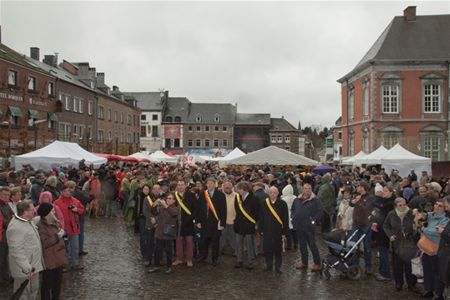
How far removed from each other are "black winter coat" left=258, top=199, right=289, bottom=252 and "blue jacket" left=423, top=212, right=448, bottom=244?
120 inches

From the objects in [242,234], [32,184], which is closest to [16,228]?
[242,234]

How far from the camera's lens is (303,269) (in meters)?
10.4

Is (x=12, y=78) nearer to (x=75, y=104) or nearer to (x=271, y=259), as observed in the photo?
(x=75, y=104)

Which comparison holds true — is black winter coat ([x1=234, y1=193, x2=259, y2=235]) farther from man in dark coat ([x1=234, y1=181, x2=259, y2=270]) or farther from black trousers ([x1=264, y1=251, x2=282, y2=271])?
black trousers ([x1=264, y1=251, x2=282, y2=271])

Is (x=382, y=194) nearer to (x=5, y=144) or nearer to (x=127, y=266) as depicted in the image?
(x=127, y=266)

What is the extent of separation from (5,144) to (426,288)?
27.5m

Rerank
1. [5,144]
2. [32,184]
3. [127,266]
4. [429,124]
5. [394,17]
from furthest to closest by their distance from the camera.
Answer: [394,17] → [429,124] → [5,144] → [32,184] → [127,266]

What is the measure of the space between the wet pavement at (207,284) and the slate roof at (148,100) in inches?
3138

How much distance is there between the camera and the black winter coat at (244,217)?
1053 centimetres

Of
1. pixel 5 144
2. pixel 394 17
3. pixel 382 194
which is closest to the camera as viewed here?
pixel 382 194

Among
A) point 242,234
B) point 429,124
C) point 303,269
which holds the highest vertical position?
point 429,124

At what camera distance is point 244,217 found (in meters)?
10.5

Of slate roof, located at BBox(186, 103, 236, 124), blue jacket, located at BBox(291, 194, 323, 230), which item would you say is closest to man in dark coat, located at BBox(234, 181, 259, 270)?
blue jacket, located at BBox(291, 194, 323, 230)

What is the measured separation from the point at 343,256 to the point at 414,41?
139ft
